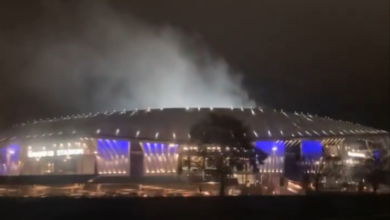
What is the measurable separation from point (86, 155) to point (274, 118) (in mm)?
14763

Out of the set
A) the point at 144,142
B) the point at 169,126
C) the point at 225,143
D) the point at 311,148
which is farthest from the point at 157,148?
the point at 225,143

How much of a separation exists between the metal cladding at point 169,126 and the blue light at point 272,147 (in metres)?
0.53

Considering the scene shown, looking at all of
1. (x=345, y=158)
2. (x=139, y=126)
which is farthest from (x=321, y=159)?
(x=139, y=126)

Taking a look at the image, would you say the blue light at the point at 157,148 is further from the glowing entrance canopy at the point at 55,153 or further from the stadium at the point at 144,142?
the glowing entrance canopy at the point at 55,153

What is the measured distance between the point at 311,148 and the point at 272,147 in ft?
10.6

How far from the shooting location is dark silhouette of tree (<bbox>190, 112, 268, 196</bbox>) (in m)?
31.5

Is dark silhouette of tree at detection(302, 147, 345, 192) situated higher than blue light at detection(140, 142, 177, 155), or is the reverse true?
blue light at detection(140, 142, 177, 155)

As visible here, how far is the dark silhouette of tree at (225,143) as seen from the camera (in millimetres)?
31500

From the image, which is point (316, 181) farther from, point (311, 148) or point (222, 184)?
point (311, 148)

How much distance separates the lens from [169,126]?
41.5 meters

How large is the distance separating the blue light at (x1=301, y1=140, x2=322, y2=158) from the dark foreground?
21.6 m

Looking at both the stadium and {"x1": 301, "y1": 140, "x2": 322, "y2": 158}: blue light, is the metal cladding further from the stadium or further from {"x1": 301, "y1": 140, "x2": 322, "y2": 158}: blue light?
{"x1": 301, "y1": 140, "x2": 322, "y2": 158}: blue light

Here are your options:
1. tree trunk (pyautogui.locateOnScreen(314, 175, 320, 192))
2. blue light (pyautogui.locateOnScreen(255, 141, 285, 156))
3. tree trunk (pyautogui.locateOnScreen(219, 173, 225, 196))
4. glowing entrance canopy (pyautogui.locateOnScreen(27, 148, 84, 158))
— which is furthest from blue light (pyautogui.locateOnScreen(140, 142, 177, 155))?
tree trunk (pyautogui.locateOnScreen(314, 175, 320, 192))

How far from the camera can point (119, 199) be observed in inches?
785
